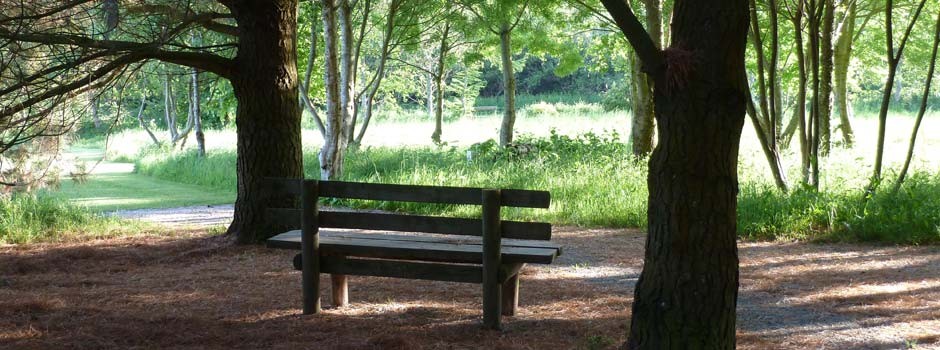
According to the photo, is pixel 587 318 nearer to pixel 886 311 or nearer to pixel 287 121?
pixel 886 311

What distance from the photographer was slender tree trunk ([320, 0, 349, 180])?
15938mm

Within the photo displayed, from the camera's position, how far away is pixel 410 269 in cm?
662

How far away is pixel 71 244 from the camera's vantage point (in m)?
11.4

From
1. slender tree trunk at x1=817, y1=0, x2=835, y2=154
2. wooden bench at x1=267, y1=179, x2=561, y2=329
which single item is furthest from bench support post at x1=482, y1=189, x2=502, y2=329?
slender tree trunk at x1=817, y1=0, x2=835, y2=154

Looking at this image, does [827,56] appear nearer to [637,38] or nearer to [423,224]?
[423,224]

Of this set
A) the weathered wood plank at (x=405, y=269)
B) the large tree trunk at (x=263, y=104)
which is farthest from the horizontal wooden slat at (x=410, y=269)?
the large tree trunk at (x=263, y=104)

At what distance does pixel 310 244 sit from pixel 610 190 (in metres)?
8.41

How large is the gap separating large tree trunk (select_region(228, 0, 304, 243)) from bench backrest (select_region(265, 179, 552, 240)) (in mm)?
3647

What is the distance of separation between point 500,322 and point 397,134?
2848 cm

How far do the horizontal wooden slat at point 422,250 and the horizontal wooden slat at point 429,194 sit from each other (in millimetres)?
360

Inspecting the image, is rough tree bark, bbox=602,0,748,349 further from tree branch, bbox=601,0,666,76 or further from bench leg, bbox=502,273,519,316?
bench leg, bbox=502,273,519,316

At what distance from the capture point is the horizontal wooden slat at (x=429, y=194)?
6.09m

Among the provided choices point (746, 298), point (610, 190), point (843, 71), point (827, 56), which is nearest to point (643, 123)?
point (610, 190)

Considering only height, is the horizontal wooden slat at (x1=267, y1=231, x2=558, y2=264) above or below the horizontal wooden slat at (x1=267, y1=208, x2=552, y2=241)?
below
